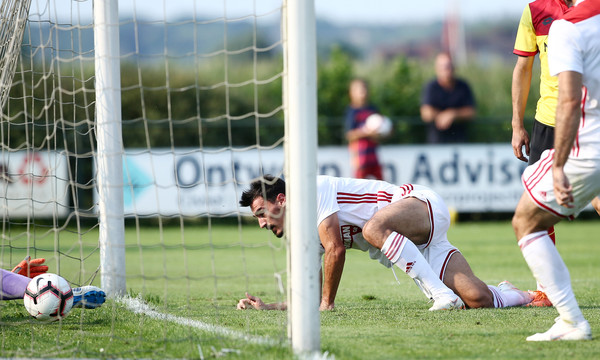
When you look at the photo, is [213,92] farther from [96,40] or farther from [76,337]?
[76,337]

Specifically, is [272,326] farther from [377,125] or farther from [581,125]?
[377,125]

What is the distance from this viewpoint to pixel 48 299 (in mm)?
4840

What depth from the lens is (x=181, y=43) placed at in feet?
274

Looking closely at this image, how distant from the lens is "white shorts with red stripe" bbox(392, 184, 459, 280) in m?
5.60

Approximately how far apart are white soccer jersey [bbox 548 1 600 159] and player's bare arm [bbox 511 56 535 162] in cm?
191

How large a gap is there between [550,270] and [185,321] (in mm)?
2360

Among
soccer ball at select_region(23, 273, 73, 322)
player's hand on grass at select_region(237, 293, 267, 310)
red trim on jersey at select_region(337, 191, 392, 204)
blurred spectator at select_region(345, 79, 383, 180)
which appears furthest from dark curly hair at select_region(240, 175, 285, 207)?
blurred spectator at select_region(345, 79, 383, 180)

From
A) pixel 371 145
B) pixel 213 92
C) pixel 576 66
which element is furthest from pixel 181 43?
pixel 576 66

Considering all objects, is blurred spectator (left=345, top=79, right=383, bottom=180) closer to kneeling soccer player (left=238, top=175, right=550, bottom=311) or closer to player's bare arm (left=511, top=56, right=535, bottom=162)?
player's bare arm (left=511, top=56, right=535, bottom=162)

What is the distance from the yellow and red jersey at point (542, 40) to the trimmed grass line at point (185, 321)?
269 cm

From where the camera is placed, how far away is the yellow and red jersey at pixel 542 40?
5438 millimetres

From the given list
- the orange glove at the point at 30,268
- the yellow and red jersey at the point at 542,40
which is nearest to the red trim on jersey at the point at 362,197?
the yellow and red jersey at the point at 542,40

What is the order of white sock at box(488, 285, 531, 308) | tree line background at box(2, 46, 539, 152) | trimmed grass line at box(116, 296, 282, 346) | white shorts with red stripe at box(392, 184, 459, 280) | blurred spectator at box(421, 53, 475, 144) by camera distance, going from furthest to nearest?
1. tree line background at box(2, 46, 539, 152)
2. blurred spectator at box(421, 53, 475, 144)
3. white shorts with red stripe at box(392, 184, 459, 280)
4. white sock at box(488, 285, 531, 308)
5. trimmed grass line at box(116, 296, 282, 346)

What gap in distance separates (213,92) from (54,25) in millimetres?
13237
